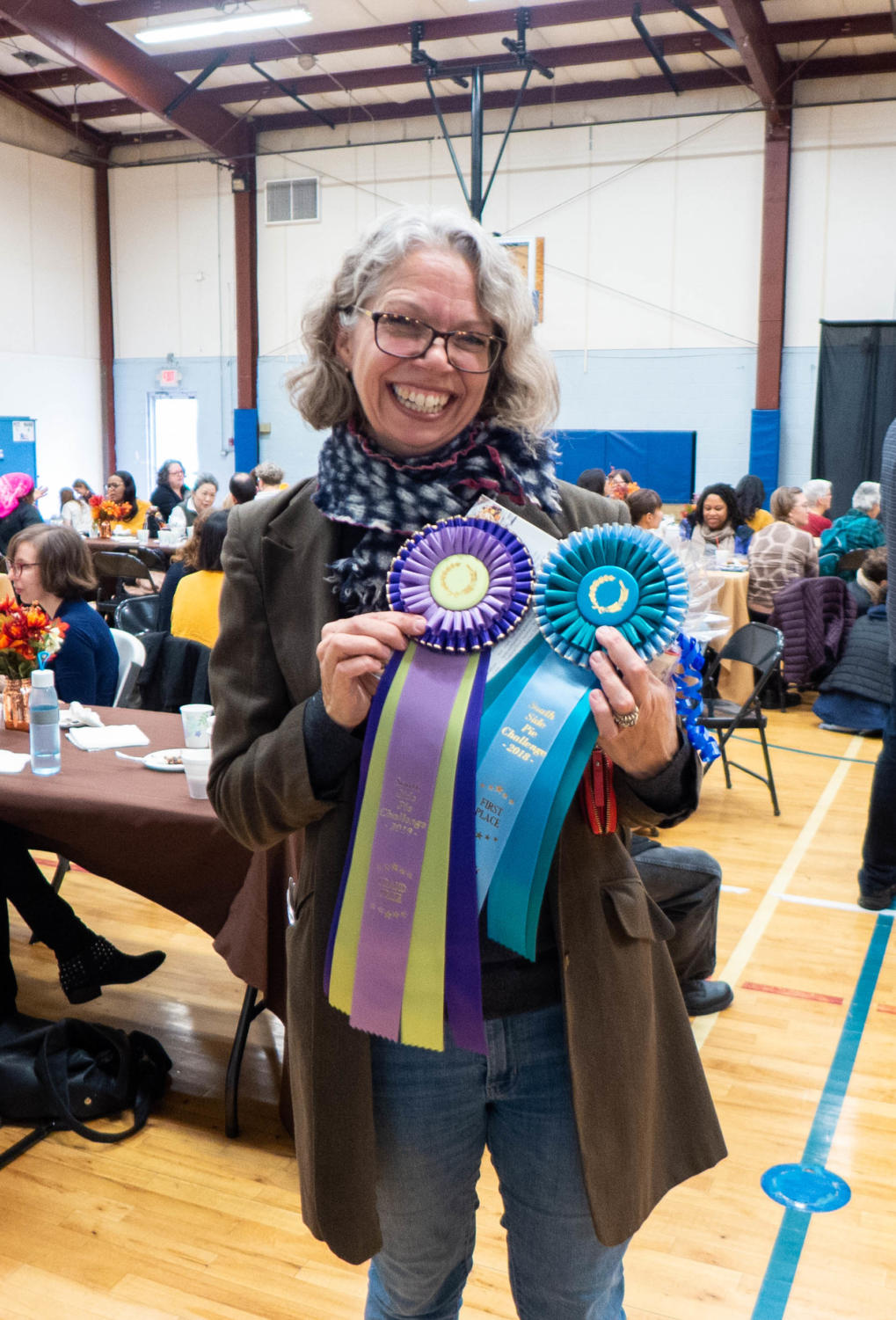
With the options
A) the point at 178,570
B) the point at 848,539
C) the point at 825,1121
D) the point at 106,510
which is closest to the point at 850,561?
the point at 848,539

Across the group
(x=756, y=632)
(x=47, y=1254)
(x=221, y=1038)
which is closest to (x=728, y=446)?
(x=756, y=632)

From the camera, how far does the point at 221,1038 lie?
2.93 meters

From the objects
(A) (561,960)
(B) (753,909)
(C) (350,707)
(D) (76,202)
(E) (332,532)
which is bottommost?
(B) (753,909)

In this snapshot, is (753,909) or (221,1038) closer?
(221,1038)

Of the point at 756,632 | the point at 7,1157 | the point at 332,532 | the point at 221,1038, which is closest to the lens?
the point at 332,532

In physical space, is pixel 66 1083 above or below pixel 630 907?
below

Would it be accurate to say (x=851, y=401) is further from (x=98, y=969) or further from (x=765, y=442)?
(x=98, y=969)

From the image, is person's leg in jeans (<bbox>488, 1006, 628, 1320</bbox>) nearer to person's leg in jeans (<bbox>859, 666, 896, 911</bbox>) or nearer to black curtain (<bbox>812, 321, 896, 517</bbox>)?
person's leg in jeans (<bbox>859, 666, 896, 911</bbox>)

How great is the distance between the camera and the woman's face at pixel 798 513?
26.2ft

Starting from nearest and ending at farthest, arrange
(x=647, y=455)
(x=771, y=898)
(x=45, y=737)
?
(x=45, y=737), (x=771, y=898), (x=647, y=455)

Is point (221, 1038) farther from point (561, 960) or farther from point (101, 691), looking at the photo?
point (561, 960)

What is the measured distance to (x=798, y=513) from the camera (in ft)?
26.2

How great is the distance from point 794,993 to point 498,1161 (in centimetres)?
227

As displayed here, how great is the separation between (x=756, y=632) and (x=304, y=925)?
403 cm
